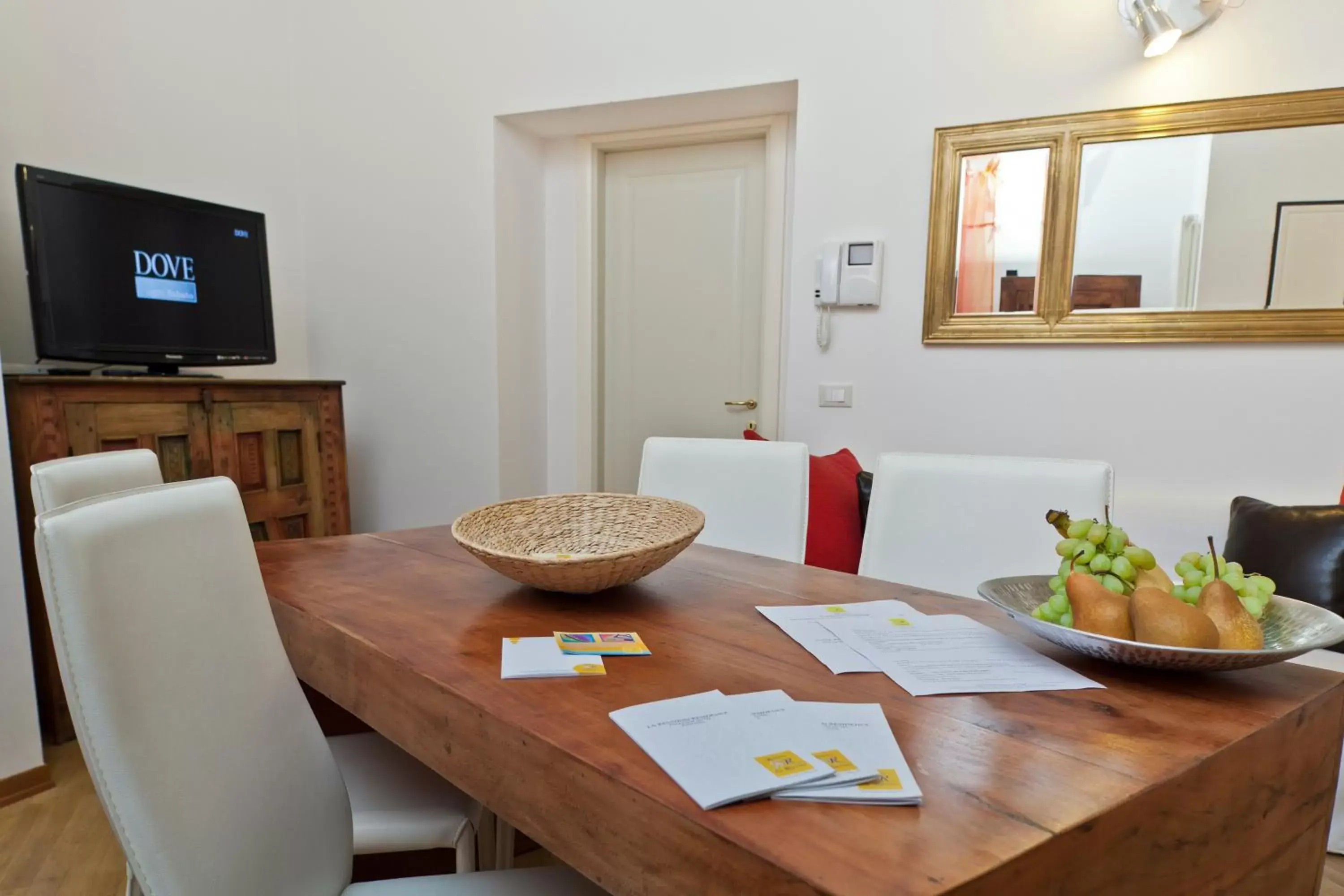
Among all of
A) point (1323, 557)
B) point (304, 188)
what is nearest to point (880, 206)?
point (1323, 557)

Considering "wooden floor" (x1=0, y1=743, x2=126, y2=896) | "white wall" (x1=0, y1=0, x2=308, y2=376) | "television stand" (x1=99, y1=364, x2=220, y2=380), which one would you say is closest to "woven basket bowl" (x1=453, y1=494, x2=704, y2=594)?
"wooden floor" (x1=0, y1=743, x2=126, y2=896)

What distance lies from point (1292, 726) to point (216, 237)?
318cm

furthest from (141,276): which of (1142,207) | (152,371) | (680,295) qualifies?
(1142,207)

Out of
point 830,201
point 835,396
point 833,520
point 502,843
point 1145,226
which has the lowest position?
point 502,843

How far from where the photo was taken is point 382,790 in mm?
1075

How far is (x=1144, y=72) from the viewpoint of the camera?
2240mm

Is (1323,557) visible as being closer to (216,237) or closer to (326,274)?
(216,237)

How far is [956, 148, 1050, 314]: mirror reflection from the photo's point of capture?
7.89 feet

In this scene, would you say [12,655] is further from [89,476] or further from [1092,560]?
[1092,560]

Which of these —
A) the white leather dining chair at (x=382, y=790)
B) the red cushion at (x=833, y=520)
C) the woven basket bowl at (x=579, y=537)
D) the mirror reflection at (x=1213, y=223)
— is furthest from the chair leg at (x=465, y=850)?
the mirror reflection at (x=1213, y=223)

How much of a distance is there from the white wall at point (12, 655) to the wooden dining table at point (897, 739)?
1.31 meters

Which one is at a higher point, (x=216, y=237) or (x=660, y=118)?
(x=660, y=118)

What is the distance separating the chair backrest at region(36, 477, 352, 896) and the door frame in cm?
234

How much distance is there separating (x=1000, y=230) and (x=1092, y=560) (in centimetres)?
193
